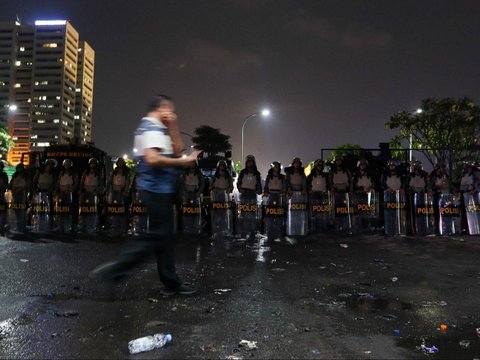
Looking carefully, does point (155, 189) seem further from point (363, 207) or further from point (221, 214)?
point (363, 207)

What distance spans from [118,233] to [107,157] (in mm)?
4211

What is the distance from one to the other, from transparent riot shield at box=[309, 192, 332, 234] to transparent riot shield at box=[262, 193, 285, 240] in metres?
0.94

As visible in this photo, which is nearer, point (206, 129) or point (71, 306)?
point (71, 306)

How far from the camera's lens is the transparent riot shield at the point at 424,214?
11555 mm

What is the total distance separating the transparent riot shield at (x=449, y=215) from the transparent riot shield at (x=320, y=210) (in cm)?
310

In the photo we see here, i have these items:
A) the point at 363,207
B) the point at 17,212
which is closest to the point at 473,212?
the point at 363,207

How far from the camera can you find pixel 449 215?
38.2 ft

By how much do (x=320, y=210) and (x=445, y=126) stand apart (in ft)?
77.0

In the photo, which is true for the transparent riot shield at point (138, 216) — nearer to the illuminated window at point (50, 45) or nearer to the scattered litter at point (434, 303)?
the scattered litter at point (434, 303)

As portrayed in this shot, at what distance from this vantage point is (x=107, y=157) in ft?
48.3

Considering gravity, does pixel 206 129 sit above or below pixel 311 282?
above

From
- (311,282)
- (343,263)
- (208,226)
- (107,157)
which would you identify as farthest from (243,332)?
(107,157)

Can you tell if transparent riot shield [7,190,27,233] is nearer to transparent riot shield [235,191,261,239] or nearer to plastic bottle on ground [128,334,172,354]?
transparent riot shield [235,191,261,239]

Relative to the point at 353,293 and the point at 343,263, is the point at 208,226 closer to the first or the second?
the point at 343,263
